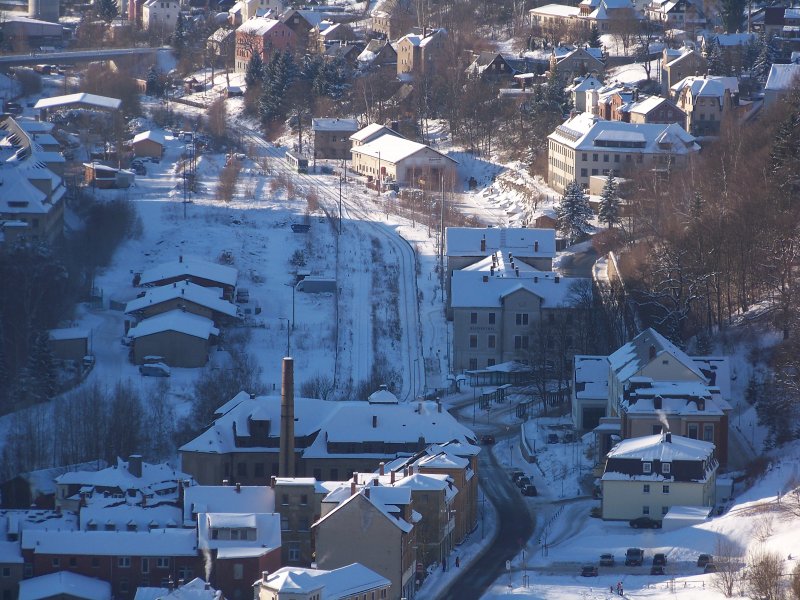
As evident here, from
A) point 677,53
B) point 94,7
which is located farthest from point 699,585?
point 94,7

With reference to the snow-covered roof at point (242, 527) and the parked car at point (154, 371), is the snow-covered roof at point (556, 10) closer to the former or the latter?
the parked car at point (154, 371)

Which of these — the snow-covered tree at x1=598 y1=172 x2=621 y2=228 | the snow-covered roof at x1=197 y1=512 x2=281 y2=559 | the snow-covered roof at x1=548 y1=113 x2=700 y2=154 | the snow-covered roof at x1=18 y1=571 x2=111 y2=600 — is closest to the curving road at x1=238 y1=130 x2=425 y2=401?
the snow-covered tree at x1=598 y1=172 x2=621 y2=228

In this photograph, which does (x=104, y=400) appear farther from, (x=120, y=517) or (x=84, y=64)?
(x=84, y=64)

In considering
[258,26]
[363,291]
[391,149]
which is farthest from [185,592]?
[258,26]

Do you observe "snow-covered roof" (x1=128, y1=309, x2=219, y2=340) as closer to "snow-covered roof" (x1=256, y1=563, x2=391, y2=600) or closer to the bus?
"snow-covered roof" (x1=256, y1=563, x2=391, y2=600)

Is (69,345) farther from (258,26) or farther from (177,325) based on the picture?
(258,26)

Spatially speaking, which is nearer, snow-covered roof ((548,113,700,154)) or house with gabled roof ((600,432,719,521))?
house with gabled roof ((600,432,719,521))
